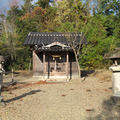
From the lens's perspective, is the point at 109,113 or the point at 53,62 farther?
the point at 53,62

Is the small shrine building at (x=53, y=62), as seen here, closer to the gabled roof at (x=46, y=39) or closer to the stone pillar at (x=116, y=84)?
the gabled roof at (x=46, y=39)

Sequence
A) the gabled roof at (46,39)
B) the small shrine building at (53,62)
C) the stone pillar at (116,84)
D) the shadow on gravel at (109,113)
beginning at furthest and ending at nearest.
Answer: the gabled roof at (46,39)
the small shrine building at (53,62)
the stone pillar at (116,84)
the shadow on gravel at (109,113)

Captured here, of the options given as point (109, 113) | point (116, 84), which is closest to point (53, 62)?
point (116, 84)

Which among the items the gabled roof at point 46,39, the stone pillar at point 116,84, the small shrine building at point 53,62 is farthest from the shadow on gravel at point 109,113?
the gabled roof at point 46,39

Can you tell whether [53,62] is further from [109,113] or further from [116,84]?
[109,113]

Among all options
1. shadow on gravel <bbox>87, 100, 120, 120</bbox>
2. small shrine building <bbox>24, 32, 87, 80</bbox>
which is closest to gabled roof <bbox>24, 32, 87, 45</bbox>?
small shrine building <bbox>24, 32, 87, 80</bbox>

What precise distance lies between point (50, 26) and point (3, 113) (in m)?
20.6

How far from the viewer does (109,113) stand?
4363mm

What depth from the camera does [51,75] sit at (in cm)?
1159

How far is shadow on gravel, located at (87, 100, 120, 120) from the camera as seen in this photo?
4.07 metres

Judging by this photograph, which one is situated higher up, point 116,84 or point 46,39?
point 46,39

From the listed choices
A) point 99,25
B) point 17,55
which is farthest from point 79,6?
point 17,55

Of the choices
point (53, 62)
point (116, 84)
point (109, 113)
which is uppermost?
point (53, 62)

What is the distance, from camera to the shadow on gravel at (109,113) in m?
4.07
